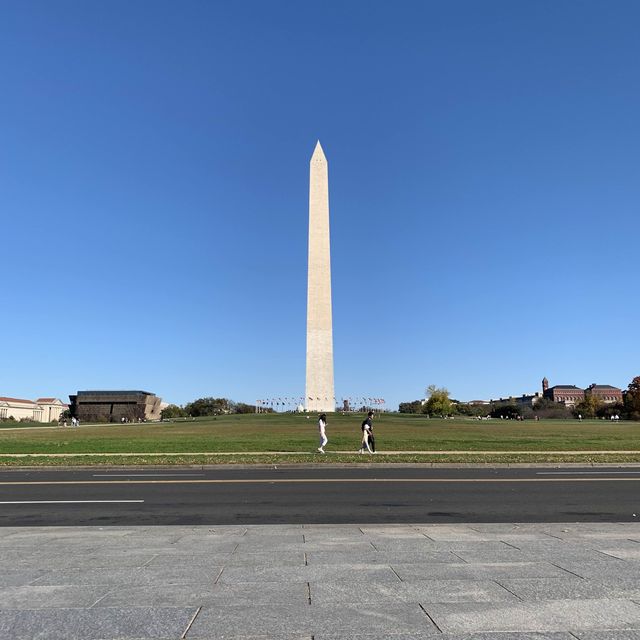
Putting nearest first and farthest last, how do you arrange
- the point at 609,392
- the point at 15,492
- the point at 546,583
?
the point at 546,583, the point at 15,492, the point at 609,392

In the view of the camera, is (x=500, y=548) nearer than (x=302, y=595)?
No

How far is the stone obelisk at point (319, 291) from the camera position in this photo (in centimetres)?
5906

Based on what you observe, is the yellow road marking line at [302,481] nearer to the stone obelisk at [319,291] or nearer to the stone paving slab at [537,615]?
the stone paving slab at [537,615]

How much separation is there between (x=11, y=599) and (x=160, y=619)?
1.48 m

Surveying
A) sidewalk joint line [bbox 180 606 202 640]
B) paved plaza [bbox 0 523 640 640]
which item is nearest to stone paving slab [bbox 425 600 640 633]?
A: paved plaza [bbox 0 523 640 640]

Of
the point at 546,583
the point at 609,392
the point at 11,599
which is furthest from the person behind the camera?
the point at 609,392

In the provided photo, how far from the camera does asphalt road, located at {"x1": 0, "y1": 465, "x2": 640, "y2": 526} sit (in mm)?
9219

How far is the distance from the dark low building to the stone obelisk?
224ft

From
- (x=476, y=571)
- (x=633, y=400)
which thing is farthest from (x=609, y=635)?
(x=633, y=400)

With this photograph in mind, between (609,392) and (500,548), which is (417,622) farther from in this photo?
(609,392)

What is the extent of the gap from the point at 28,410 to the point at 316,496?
452 ft

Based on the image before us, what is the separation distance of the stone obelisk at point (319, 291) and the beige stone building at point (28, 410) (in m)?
81.1

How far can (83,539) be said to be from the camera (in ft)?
23.5

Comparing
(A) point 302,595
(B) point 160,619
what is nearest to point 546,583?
(A) point 302,595
